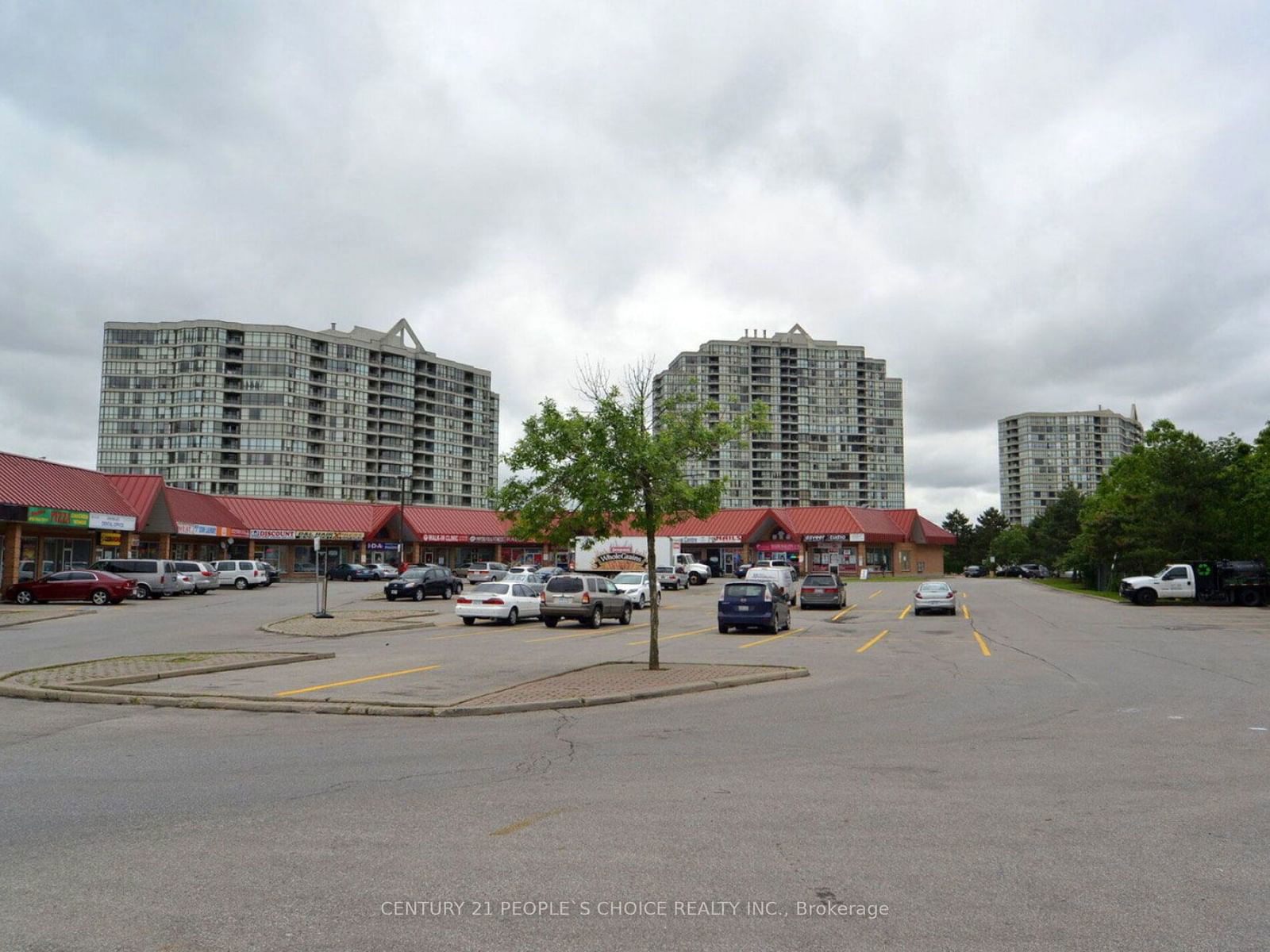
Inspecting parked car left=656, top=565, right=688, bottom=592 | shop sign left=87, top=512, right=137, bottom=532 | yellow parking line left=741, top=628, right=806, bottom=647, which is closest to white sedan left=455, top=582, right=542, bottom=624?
yellow parking line left=741, top=628, right=806, bottom=647

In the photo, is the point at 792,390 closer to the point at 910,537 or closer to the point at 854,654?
the point at 910,537

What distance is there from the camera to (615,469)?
1559 cm

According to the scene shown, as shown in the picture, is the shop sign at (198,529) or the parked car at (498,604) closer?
the parked car at (498,604)

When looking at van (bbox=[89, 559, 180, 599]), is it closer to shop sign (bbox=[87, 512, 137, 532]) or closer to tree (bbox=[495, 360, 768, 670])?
shop sign (bbox=[87, 512, 137, 532])

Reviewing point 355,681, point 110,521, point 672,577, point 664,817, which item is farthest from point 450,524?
point 664,817

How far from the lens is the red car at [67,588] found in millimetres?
37875

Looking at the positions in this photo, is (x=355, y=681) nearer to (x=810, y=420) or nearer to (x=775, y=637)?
(x=775, y=637)

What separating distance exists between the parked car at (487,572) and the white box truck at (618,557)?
502cm

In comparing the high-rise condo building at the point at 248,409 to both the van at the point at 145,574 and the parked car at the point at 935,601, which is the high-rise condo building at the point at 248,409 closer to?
the van at the point at 145,574

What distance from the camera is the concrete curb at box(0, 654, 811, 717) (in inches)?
471

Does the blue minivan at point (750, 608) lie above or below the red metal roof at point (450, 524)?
below

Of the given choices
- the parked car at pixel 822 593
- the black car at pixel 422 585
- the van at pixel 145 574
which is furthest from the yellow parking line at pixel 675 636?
the van at pixel 145 574

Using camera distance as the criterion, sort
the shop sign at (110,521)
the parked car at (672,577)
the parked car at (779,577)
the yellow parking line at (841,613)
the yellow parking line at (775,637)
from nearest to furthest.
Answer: the yellow parking line at (775,637)
the yellow parking line at (841,613)
the parked car at (779,577)
the shop sign at (110,521)
the parked car at (672,577)

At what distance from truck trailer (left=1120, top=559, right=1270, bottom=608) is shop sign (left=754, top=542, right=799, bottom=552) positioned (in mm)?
38353
